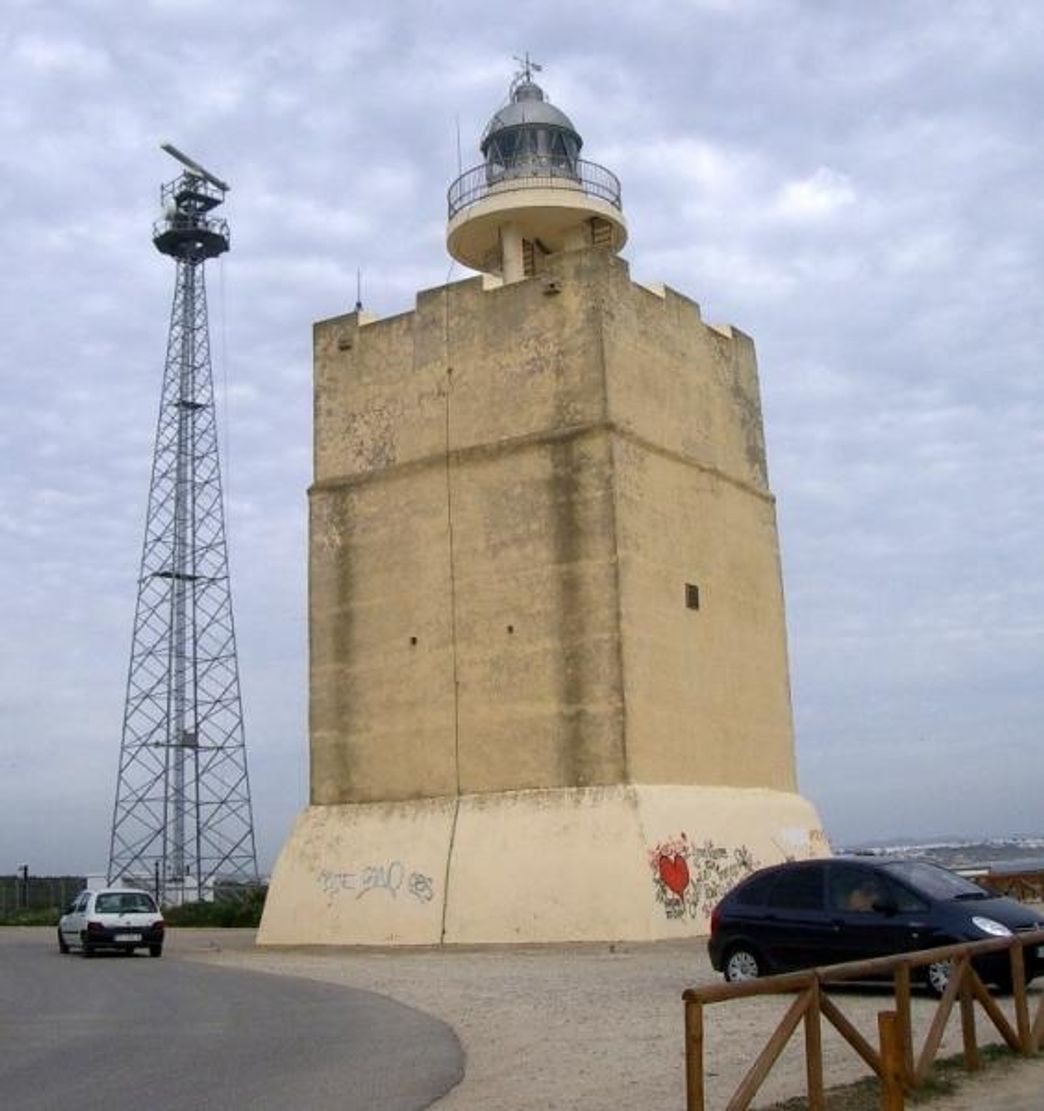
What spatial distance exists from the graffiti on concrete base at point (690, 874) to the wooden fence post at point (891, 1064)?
14.8 metres

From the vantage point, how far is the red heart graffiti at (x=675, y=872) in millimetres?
22938

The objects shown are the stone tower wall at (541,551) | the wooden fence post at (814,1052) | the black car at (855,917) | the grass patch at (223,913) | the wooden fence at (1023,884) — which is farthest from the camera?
the grass patch at (223,913)

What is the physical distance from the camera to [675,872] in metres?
23.2

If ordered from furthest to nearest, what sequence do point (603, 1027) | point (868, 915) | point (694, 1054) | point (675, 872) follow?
point (675, 872), point (868, 915), point (603, 1027), point (694, 1054)

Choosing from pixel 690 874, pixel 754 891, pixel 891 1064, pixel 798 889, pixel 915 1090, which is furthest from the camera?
pixel 690 874

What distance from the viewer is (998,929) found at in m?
13.2

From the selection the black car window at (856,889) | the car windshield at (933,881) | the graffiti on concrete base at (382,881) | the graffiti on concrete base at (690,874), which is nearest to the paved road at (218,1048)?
the black car window at (856,889)

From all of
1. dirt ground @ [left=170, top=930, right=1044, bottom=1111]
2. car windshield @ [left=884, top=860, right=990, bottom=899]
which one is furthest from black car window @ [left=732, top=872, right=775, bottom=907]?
car windshield @ [left=884, top=860, right=990, bottom=899]

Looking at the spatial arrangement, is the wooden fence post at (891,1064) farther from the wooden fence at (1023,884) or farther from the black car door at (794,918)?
the wooden fence at (1023,884)

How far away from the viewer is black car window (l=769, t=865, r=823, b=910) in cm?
1449

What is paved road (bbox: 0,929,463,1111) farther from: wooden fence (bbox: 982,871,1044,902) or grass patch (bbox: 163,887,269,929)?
wooden fence (bbox: 982,871,1044,902)

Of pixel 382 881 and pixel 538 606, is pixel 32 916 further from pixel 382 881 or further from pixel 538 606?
pixel 538 606

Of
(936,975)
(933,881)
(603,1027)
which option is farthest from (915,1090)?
(933,881)

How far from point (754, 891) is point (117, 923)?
15.7 m
